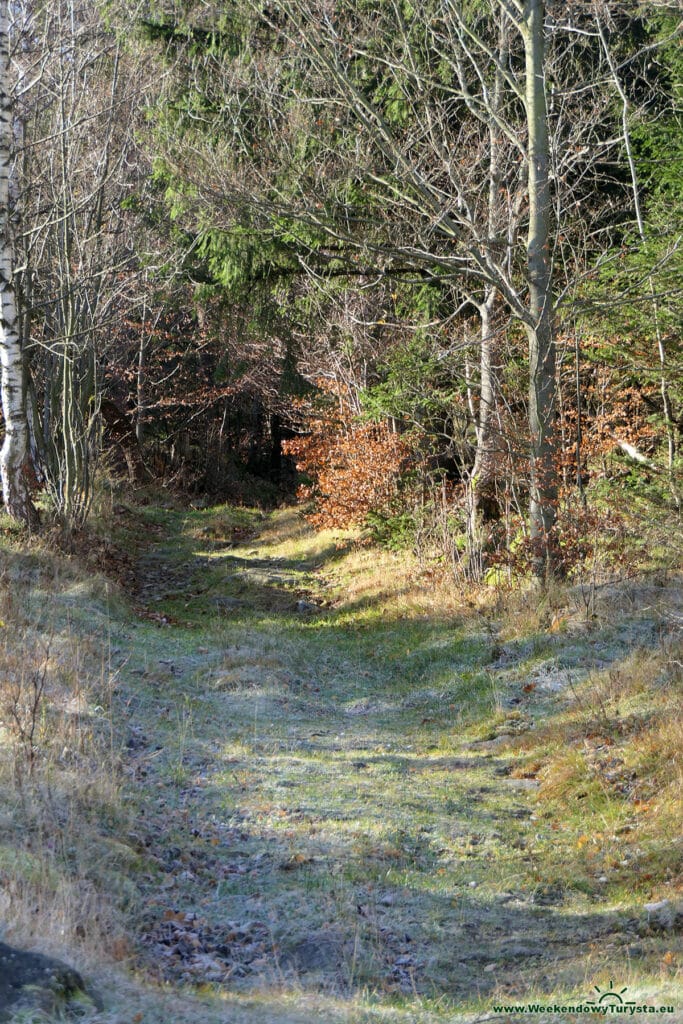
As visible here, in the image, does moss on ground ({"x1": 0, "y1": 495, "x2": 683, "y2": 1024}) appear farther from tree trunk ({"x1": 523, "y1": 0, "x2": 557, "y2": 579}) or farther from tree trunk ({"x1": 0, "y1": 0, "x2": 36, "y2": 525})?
tree trunk ({"x1": 0, "y1": 0, "x2": 36, "y2": 525})

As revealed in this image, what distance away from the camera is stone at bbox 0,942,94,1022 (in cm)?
339

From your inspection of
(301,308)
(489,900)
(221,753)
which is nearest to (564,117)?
(301,308)

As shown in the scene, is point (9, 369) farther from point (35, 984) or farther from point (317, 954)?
point (35, 984)

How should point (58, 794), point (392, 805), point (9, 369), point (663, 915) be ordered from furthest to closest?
1. point (9, 369)
2. point (392, 805)
3. point (58, 794)
4. point (663, 915)

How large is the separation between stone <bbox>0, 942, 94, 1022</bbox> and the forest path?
0.63 m

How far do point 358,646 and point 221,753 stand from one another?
3903 mm

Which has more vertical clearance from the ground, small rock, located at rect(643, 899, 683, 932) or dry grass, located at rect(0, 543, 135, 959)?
dry grass, located at rect(0, 543, 135, 959)

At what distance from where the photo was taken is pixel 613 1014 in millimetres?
3820

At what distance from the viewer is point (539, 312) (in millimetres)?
10336

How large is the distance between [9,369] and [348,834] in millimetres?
8520

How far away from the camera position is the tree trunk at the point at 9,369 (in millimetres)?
11820

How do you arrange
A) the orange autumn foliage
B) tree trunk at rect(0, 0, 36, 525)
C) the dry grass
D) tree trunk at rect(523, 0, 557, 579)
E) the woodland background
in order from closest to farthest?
the dry grass < tree trunk at rect(523, 0, 557, 579) < the woodland background < tree trunk at rect(0, 0, 36, 525) < the orange autumn foliage

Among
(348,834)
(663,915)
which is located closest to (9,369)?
Result: (348,834)

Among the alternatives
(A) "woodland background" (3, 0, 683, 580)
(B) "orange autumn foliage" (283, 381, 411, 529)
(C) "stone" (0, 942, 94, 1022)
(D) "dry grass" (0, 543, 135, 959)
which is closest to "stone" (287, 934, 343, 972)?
(D) "dry grass" (0, 543, 135, 959)
